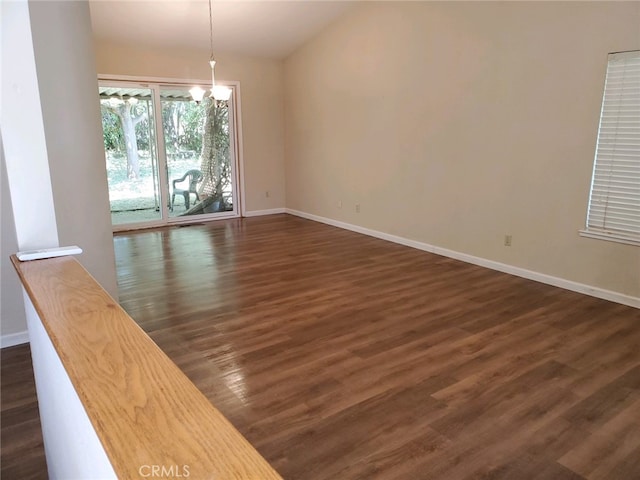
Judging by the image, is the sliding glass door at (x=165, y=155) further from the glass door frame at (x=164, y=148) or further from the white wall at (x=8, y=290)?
the white wall at (x=8, y=290)

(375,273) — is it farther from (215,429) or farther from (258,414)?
(215,429)

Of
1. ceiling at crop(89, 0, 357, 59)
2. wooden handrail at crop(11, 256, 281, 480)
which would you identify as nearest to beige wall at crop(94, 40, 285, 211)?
ceiling at crop(89, 0, 357, 59)

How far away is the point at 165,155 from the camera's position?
7008 mm

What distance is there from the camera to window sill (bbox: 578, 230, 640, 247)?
12.0ft

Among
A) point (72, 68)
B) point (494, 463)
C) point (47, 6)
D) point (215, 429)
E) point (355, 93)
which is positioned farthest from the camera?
point (355, 93)

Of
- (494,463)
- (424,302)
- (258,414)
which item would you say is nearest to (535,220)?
(424,302)

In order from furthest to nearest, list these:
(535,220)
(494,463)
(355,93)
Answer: (355,93) < (535,220) < (494,463)

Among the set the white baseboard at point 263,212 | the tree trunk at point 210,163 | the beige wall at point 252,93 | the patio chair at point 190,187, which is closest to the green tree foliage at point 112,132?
the beige wall at point 252,93

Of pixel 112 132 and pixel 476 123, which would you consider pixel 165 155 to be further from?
pixel 476 123

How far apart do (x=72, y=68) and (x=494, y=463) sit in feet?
11.2

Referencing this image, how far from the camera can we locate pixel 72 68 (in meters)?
2.94

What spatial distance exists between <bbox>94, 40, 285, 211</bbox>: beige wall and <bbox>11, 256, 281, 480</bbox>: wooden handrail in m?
6.41

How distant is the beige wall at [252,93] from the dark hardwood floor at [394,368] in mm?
3308

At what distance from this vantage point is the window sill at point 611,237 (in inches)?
144
